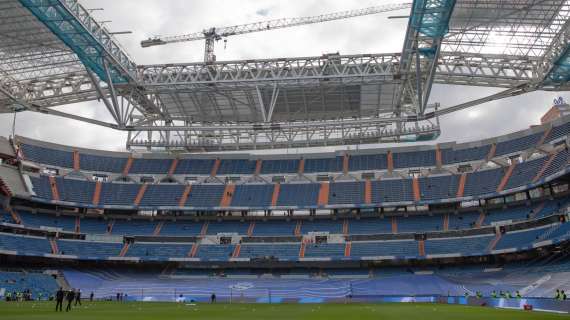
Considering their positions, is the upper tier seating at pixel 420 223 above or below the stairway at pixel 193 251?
above

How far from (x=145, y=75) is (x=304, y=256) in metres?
25.2

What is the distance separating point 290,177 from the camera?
199ft

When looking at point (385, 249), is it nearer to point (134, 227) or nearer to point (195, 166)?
point (195, 166)

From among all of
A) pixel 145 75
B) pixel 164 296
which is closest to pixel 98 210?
pixel 164 296

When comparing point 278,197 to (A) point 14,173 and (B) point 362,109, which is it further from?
(A) point 14,173

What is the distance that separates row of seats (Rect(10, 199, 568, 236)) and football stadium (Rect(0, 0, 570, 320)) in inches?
9.9

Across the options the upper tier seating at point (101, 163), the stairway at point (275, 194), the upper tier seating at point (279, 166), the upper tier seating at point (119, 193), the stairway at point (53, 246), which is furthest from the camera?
the upper tier seating at point (279, 166)

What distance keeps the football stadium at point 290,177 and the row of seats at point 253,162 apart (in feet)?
0.85

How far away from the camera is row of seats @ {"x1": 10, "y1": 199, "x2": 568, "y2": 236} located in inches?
1978

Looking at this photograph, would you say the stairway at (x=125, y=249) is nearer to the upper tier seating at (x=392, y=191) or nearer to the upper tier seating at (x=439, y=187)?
the upper tier seating at (x=392, y=191)

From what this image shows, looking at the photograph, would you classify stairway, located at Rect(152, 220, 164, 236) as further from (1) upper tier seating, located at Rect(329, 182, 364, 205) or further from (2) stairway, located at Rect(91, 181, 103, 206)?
(1) upper tier seating, located at Rect(329, 182, 364, 205)

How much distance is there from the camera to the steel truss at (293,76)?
32.5m

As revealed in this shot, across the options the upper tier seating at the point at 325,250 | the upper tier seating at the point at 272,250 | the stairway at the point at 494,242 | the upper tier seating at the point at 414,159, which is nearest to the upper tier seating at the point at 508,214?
the stairway at the point at 494,242

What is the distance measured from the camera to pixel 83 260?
51.7 meters
